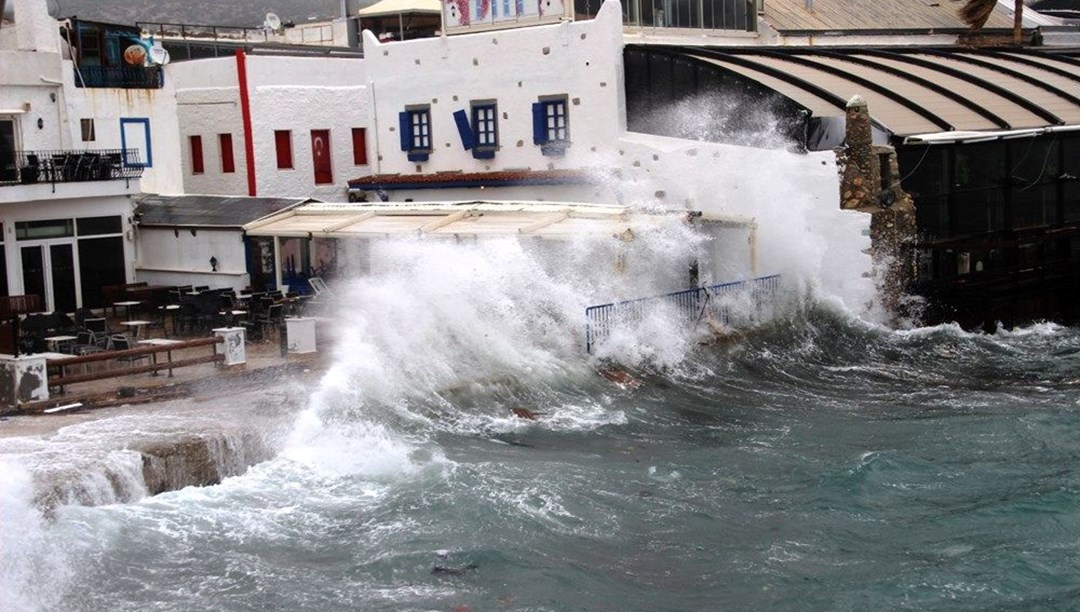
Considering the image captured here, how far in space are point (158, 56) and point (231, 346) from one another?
11.6m

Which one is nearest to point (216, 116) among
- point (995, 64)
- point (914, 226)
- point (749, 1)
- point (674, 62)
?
point (674, 62)

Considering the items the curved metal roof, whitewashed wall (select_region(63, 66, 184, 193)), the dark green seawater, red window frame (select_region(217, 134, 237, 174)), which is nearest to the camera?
the dark green seawater

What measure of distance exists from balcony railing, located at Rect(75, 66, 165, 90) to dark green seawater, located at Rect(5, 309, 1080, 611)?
12948 mm

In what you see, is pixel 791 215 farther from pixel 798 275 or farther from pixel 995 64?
pixel 995 64

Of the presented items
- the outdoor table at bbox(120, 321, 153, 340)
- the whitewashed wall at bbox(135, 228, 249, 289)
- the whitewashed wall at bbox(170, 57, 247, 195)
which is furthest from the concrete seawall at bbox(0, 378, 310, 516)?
the whitewashed wall at bbox(170, 57, 247, 195)

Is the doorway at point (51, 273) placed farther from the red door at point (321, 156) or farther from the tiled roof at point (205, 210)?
the red door at point (321, 156)

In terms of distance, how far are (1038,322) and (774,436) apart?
13.2 meters

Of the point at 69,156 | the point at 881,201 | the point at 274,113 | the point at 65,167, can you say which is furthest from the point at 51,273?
the point at 881,201

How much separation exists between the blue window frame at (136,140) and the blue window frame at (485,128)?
7069mm

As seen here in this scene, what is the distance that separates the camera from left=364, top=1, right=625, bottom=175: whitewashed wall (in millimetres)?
30219

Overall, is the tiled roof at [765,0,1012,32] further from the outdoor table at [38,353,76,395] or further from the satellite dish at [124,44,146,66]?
the outdoor table at [38,353,76,395]

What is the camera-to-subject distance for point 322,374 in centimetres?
2108

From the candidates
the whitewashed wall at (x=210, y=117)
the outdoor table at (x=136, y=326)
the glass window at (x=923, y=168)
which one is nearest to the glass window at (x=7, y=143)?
the outdoor table at (x=136, y=326)

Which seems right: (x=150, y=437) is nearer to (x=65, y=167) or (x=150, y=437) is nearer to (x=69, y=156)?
(x=65, y=167)
